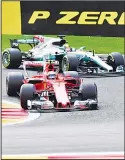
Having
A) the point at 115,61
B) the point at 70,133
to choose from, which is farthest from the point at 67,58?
the point at 70,133

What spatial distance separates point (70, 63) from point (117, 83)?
179 cm

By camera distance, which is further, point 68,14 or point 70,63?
point 68,14

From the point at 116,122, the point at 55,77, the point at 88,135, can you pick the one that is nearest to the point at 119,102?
the point at 55,77

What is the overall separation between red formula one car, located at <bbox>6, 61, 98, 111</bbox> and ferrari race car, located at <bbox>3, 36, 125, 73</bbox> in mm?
3503

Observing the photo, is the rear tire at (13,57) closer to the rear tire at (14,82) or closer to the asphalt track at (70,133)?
the rear tire at (14,82)

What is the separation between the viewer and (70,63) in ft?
58.7

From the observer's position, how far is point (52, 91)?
13.0 meters

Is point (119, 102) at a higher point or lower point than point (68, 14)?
lower

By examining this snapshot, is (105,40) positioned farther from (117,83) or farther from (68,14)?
(117,83)

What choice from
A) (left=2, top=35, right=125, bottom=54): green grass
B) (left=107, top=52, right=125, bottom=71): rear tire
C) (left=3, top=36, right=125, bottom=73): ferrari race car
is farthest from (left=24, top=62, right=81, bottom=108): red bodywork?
(left=2, top=35, right=125, bottom=54): green grass

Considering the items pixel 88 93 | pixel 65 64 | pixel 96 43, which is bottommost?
pixel 88 93

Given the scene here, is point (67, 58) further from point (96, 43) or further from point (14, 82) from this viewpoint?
point (96, 43)

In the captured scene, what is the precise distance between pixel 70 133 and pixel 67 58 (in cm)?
831

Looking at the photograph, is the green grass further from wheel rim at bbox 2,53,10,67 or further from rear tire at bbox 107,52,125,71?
rear tire at bbox 107,52,125,71
